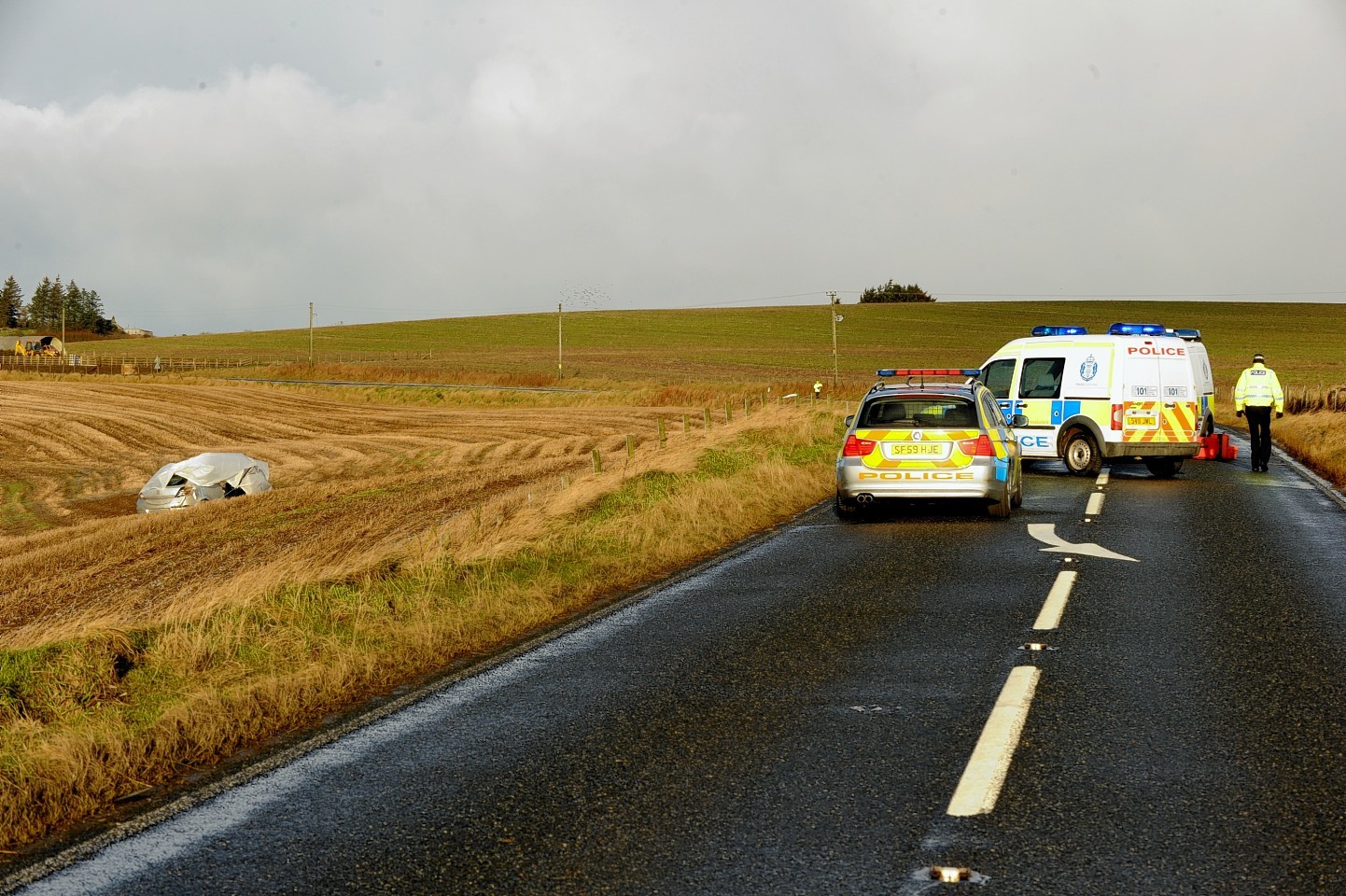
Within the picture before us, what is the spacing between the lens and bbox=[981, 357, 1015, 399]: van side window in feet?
69.2

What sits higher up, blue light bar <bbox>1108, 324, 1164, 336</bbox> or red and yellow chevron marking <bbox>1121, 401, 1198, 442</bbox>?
blue light bar <bbox>1108, 324, 1164, 336</bbox>

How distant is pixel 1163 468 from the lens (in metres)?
20.6

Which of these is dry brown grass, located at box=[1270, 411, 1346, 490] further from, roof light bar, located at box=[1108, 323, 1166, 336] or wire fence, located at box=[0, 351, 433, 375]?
wire fence, located at box=[0, 351, 433, 375]

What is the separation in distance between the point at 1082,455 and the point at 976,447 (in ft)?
22.2

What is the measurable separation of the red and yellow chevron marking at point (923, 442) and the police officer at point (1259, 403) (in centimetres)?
858

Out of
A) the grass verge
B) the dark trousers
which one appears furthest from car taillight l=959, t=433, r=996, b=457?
the dark trousers

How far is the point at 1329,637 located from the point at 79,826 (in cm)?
706

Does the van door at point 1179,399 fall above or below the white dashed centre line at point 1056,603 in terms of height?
above

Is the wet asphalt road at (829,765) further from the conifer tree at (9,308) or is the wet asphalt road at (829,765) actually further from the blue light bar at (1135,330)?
the conifer tree at (9,308)

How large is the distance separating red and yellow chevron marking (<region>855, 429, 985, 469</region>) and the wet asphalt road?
14.2ft

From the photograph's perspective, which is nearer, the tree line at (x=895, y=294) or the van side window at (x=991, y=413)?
the van side window at (x=991, y=413)

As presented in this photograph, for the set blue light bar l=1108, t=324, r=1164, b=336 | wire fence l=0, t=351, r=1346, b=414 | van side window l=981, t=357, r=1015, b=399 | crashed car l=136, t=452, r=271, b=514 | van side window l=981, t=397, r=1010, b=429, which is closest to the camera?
van side window l=981, t=397, r=1010, b=429

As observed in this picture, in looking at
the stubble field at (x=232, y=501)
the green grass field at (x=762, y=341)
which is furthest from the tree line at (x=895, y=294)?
the stubble field at (x=232, y=501)

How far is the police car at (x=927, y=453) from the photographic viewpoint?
14039 mm
